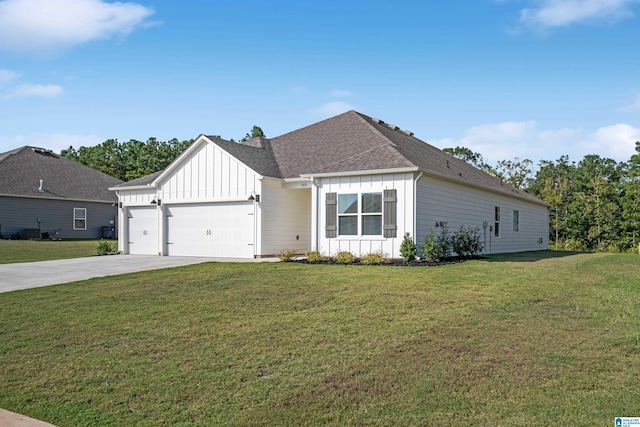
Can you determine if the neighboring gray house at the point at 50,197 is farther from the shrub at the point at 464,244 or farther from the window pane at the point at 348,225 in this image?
the shrub at the point at 464,244

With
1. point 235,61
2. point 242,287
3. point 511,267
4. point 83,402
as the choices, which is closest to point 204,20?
point 235,61

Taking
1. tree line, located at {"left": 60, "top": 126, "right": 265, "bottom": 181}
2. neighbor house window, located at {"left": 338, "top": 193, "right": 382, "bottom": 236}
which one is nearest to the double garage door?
neighbor house window, located at {"left": 338, "top": 193, "right": 382, "bottom": 236}

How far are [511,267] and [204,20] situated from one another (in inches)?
444

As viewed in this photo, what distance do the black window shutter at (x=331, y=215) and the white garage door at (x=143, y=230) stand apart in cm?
820

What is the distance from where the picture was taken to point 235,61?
707 inches

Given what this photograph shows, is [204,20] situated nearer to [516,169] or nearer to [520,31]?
[520,31]

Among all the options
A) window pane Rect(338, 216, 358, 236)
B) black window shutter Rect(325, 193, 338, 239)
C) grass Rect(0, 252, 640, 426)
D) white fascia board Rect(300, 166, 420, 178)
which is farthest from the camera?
black window shutter Rect(325, 193, 338, 239)

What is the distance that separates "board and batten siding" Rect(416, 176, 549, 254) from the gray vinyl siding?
2465 centimetres

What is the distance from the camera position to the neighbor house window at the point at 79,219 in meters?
32.2

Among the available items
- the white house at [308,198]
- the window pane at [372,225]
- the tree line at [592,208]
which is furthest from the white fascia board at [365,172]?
the tree line at [592,208]

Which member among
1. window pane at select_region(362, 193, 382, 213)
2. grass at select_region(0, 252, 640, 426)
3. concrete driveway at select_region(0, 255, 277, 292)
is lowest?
grass at select_region(0, 252, 640, 426)

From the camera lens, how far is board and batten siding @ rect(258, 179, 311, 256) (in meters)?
18.1

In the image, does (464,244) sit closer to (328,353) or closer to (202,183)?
(202,183)

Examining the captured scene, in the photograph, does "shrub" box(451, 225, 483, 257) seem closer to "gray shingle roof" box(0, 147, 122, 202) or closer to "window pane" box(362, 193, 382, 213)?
"window pane" box(362, 193, 382, 213)
